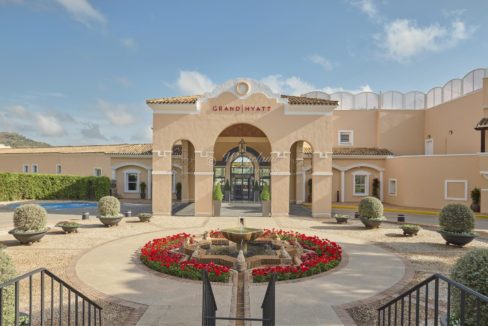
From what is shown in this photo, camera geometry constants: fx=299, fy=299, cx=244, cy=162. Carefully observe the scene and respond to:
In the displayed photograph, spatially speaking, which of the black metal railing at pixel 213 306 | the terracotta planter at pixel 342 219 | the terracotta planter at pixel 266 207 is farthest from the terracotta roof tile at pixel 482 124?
the black metal railing at pixel 213 306

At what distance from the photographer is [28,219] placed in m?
12.3

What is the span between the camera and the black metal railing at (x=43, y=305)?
13.1 ft

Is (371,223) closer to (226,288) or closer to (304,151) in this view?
(226,288)

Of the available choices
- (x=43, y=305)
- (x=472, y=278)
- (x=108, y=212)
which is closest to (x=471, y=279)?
(x=472, y=278)

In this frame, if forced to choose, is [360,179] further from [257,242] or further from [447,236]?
[257,242]

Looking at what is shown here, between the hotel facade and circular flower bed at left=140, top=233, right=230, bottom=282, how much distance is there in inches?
373

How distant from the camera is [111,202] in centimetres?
1631

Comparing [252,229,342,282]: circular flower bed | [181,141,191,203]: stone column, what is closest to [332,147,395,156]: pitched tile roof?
[181,141,191,203]: stone column

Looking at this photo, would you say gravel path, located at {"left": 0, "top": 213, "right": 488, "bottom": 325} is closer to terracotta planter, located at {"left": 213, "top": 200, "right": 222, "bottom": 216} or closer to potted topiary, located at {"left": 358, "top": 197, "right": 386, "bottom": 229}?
potted topiary, located at {"left": 358, "top": 197, "right": 386, "bottom": 229}

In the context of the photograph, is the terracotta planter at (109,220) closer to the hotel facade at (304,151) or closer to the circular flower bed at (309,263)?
the hotel facade at (304,151)

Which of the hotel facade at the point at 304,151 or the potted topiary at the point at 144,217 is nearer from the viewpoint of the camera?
the potted topiary at the point at 144,217

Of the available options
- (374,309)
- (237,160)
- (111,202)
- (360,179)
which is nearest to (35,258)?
(111,202)

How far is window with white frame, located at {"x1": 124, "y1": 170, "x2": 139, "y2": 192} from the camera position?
31.0 metres

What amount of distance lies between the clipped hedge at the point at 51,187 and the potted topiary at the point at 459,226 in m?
28.3
